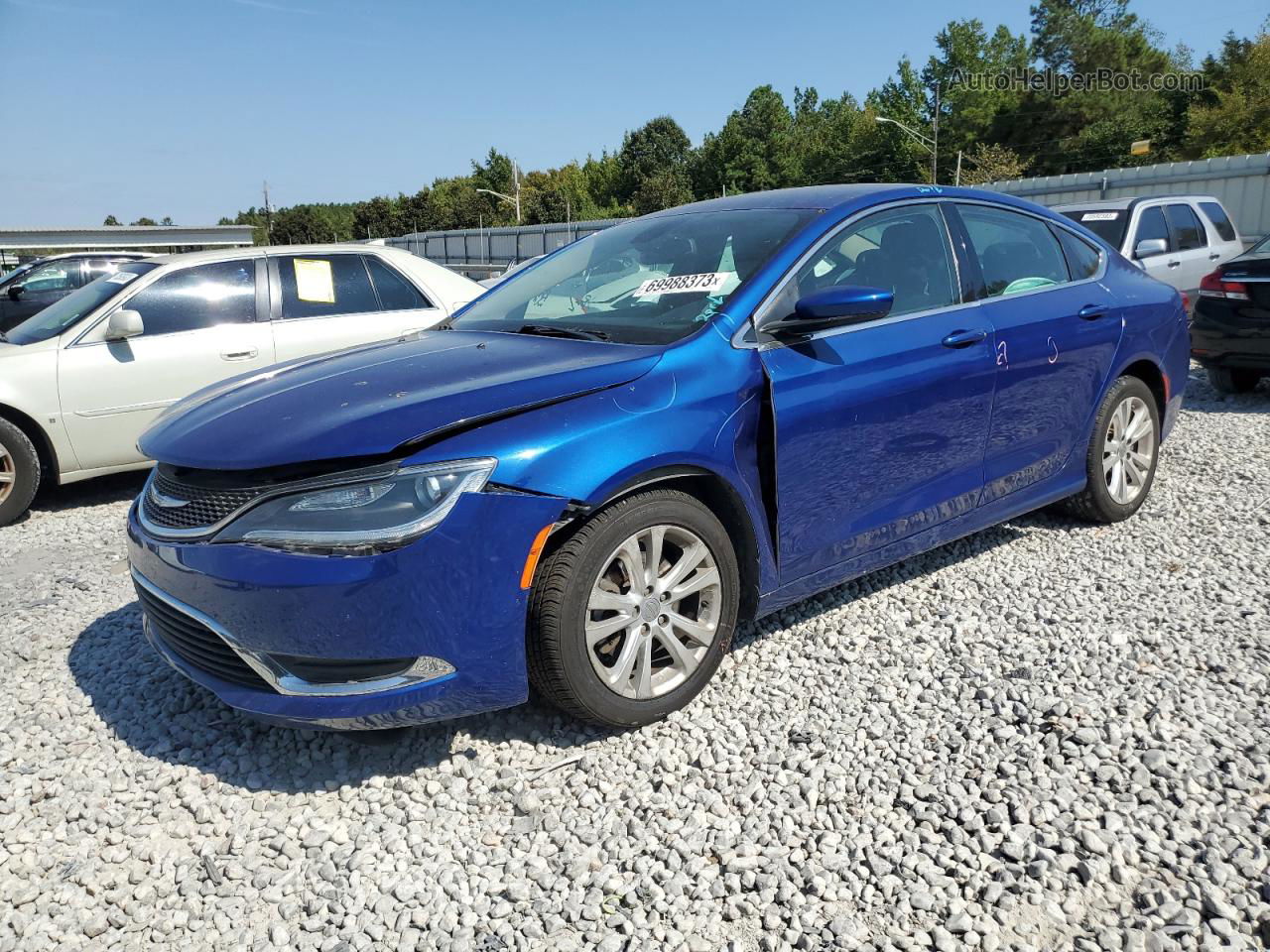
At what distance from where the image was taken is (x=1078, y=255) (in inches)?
177

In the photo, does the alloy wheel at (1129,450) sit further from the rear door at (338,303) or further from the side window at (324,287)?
the side window at (324,287)

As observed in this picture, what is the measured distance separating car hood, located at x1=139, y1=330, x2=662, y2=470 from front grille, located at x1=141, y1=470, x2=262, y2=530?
0.27ft

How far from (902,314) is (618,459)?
1.49m

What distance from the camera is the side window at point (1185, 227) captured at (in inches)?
387

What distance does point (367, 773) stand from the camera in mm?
2852

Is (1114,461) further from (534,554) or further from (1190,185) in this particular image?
(1190,185)

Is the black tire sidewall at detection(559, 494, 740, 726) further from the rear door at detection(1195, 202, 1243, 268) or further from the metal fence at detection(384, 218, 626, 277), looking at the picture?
the metal fence at detection(384, 218, 626, 277)

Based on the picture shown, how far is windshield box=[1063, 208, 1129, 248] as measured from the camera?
930 centimetres

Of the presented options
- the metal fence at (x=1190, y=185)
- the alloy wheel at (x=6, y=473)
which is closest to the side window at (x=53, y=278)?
the alloy wheel at (x=6, y=473)

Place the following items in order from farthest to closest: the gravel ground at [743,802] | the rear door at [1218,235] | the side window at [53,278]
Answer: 1. the side window at [53,278]
2. the rear door at [1218,235]
3. the gravel ground at [743,802]

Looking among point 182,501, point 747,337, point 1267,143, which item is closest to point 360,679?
point 182,501

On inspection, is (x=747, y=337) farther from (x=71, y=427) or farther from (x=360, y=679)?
(x=71, y=427)

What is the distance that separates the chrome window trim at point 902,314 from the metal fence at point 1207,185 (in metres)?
18.7

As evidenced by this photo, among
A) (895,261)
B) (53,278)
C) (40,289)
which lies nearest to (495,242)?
(53,278)
